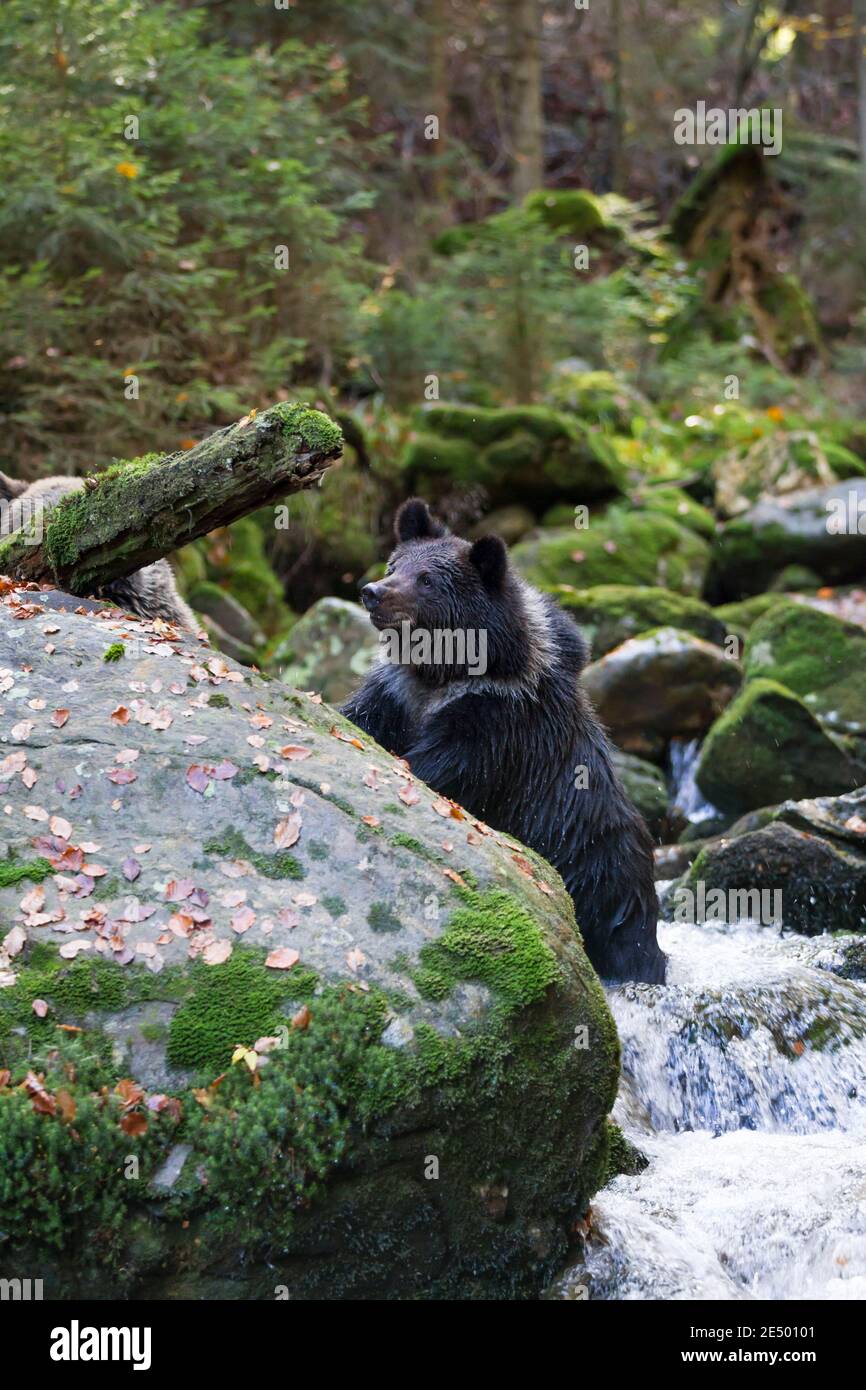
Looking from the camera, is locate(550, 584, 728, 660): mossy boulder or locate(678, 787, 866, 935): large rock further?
locate(550, 584, 728, 660): mossy boulder

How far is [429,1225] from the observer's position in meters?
4.47

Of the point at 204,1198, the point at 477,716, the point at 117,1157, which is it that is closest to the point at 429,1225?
the point at 204,1198

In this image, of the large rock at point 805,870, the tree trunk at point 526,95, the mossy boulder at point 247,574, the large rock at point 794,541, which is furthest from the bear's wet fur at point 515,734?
the tree trunk at point 526,95

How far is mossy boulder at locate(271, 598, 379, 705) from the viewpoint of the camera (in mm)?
11648

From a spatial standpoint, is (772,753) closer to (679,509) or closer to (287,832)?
(287,832)

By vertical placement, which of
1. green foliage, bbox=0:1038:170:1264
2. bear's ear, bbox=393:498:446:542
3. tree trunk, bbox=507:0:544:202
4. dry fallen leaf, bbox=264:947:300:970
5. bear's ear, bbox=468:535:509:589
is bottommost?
green foliage, bbox=0:1038:170:1264

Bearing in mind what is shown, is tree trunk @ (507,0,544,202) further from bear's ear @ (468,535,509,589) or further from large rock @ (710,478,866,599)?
bear's ear @ (468,535,509,589)

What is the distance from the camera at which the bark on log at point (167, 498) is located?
5.61 metres

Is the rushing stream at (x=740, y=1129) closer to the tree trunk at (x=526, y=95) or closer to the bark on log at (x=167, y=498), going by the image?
the bark on log at (x=167, y=498)

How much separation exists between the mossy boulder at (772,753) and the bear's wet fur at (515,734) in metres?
2.58

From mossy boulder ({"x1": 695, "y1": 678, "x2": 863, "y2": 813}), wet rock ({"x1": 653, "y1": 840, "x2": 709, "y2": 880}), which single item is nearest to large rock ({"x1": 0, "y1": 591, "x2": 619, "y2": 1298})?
wet rock ({"x1": 653, "y1": 840, "x2": 709, "y2": 880})

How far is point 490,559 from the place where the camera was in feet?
24.2

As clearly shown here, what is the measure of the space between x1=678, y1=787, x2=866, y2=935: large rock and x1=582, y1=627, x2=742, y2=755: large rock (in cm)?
286
